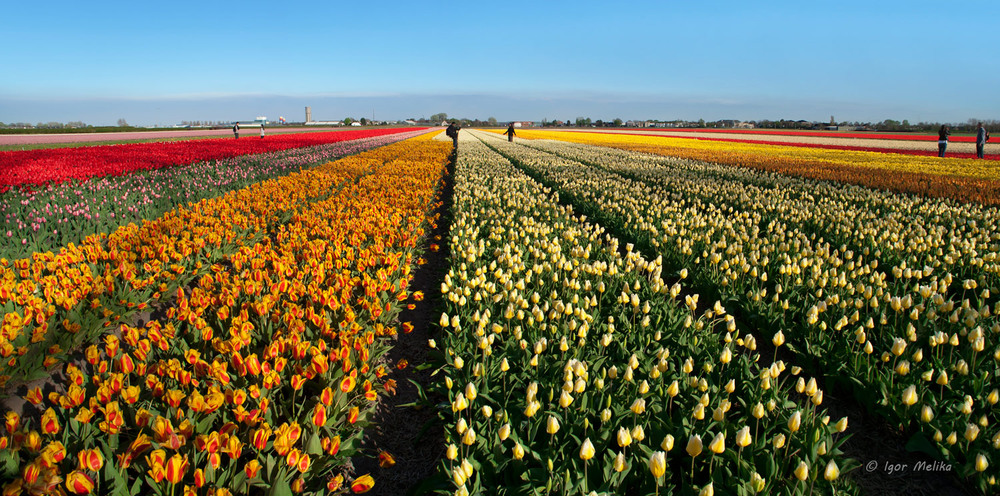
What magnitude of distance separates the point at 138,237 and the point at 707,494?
21.0ft

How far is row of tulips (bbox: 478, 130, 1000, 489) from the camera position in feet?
11.0

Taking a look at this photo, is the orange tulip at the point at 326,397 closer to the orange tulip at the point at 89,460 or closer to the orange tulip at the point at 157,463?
the orange tulip at the point at 157,463

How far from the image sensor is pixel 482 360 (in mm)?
3727

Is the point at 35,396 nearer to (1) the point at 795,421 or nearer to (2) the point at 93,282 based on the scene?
(2) the point at 93,282

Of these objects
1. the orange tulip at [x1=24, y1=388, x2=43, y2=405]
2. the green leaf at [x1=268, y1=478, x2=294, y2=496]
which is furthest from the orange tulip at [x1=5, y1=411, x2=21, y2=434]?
the green leaf at [x1=268, y1=478, x2=294, y2=496]

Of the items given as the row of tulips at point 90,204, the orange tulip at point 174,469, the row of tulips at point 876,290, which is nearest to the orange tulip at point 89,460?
the orange tulip at point 174,469

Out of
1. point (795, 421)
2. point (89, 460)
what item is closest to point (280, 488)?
point (89, 460)

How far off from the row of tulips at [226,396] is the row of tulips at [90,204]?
171 cm

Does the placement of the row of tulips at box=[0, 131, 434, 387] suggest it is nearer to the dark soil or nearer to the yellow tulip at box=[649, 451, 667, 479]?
the dark soil

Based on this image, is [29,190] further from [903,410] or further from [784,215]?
[784,215]

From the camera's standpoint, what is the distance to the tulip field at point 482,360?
253cm

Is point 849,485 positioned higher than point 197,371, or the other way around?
point 197,371

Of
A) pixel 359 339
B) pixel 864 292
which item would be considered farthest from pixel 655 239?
pixel 359 339

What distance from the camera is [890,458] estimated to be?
3.47 meters
